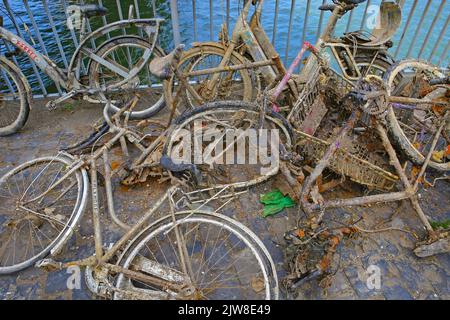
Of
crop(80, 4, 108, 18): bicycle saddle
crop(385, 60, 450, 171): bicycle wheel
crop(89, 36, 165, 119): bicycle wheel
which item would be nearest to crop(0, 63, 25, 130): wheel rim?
crop(89, 36, 165, 119): bicycle wheel

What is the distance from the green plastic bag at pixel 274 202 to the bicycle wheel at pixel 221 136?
0.23 meters

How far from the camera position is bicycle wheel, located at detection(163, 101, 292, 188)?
349 centimetres

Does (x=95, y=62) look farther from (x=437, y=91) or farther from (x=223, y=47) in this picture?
(x=437, y=91)

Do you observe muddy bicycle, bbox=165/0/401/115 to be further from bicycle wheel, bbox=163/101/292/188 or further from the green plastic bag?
the green plastic bag

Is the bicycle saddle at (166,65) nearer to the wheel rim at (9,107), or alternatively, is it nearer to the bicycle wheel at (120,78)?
the bicycle wheel at (120,78)

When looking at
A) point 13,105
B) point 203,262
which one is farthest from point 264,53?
point 13,105

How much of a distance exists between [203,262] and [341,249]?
151 cm

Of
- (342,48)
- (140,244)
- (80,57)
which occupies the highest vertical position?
(342,48)

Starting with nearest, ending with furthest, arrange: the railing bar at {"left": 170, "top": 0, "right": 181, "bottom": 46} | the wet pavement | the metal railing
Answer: the wet pavement < the railing bar at {"left": 170, "top": 0, "right": 181, "bottom": 46} < the metal railing

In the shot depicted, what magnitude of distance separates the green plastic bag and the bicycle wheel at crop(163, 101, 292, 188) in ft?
0.75

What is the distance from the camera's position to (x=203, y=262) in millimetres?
3137

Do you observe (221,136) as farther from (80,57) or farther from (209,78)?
(80,57)
